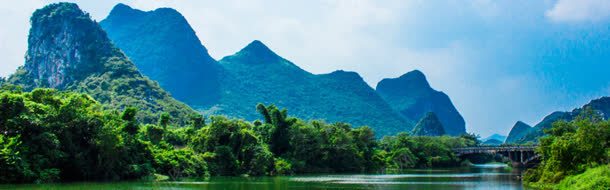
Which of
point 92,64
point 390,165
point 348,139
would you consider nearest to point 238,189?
point 348,139

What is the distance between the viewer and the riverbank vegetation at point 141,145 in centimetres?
3466

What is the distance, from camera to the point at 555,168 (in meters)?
38.5

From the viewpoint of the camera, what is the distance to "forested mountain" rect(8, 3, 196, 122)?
112 meters

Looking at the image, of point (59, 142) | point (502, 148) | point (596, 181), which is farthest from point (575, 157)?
point (502, 148)

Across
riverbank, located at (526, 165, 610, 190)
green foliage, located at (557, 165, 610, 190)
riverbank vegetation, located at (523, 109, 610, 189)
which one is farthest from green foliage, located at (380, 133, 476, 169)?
green foliage, located at (557, 165, 610, 190)

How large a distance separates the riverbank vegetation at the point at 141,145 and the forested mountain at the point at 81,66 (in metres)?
Answer: 42.1

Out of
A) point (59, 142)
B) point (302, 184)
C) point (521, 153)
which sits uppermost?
point (521, 153)

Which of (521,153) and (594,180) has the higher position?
(521,153)

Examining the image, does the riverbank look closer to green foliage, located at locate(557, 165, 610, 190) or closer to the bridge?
green foliage, located at locate(557, 165, 610, 190)

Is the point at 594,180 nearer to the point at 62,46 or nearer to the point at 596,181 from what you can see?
the point at 596,181

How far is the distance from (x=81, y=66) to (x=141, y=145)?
86.7m

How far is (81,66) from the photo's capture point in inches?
4929

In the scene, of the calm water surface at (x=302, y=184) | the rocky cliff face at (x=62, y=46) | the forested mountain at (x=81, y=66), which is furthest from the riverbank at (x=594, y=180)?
the rocky cliff face at (x=62, y=46)

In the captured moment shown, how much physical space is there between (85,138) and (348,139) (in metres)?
38.6
